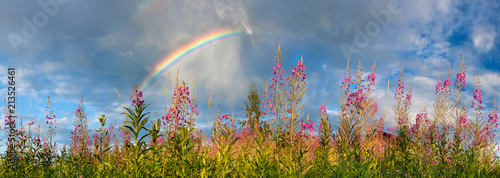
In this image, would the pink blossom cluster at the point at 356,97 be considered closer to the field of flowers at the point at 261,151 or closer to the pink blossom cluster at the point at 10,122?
the field of flowers at the point at 261,151

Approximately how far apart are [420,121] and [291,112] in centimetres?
634

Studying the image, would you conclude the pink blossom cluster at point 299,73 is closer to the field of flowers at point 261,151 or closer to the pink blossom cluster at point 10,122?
the field of flowers at point 261,151

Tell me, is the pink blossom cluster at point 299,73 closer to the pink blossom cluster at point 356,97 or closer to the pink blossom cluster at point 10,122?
the pink blossom cluster at point 356,97

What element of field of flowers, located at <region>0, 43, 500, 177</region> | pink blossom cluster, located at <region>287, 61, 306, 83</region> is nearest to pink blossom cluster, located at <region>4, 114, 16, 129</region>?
field of flowers, located at <region>0, 43, 500, 177</region>

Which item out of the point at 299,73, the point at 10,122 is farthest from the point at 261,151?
the point at 10,122

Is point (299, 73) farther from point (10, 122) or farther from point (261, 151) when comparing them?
point (10, 122)

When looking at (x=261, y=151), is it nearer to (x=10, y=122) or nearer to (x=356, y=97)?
(x=356, y=97)

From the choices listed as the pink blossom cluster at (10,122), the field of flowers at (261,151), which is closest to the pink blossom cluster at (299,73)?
the field of flowers at (261,151)

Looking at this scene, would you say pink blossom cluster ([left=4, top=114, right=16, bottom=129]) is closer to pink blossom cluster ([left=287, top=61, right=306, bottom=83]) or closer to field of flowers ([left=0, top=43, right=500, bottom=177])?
field of flowers ([left=0, top=43, right=500, bottom=177])

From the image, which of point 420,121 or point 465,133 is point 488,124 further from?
point 420,121

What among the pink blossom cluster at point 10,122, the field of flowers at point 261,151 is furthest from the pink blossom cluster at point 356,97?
the pink blossom cluster at point 10,122

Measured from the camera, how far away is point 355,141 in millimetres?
5141

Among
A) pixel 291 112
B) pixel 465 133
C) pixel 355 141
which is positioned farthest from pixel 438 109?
pixel 291 112

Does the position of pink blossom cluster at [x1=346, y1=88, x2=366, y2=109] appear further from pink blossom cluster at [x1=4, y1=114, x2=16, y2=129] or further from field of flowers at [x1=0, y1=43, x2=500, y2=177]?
pink blossom cluster at [x1=4, y1=114, x2=16, y2=129]
